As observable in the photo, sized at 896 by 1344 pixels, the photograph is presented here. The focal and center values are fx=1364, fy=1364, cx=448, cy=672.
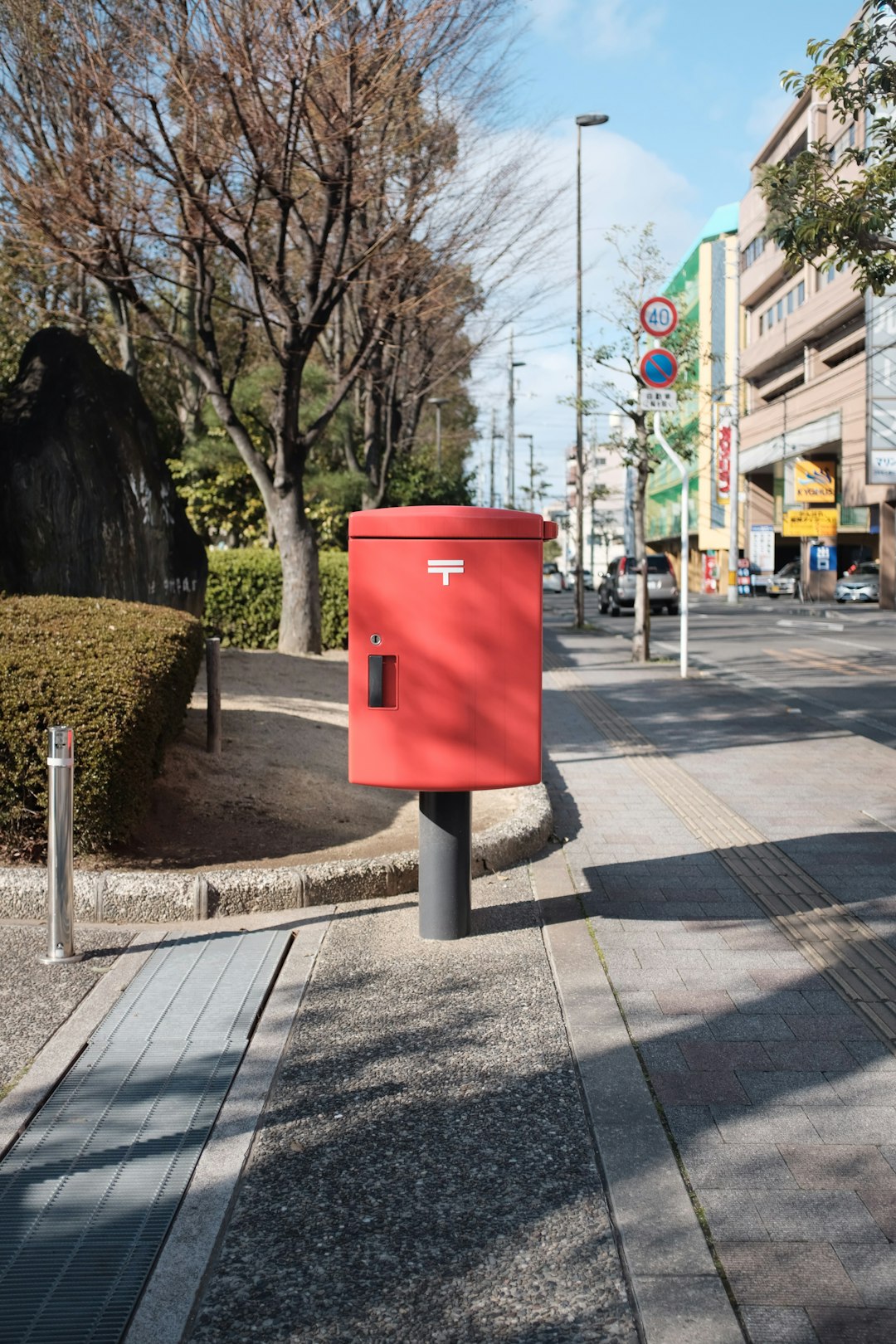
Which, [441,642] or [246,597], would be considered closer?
[441,642]

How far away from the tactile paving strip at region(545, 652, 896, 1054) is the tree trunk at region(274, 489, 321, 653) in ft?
26.1

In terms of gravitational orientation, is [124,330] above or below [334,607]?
above

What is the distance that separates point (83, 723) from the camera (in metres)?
6.04

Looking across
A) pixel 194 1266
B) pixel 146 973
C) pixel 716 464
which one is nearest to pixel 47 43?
pixel 146 973

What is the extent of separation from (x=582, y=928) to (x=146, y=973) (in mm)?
1816

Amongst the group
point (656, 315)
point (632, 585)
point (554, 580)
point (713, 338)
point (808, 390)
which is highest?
point (713, 338)

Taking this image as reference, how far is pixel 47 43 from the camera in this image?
13.4m

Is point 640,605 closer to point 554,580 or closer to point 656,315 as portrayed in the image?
point 656,315

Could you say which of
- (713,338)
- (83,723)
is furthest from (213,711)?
(713,338)

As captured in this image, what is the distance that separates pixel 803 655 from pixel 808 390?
3616 cm

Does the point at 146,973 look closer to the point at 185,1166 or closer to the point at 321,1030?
the point at 321,1030

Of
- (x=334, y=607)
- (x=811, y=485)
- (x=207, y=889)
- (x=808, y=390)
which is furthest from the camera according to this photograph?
(x=808, y=390)

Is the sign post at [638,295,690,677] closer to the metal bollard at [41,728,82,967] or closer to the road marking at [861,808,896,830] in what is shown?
the road marking at [861,808,896,830]

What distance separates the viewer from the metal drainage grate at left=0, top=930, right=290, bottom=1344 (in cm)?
288
